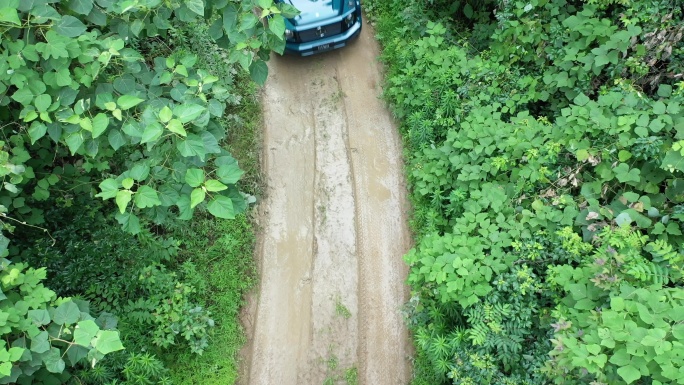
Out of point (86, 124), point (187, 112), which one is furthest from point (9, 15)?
point (187, 112)

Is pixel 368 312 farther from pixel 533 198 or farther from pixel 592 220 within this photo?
pixel 592 220

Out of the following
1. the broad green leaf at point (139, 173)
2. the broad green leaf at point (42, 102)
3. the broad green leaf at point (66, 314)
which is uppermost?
the broad green leaf at point (42, 102)

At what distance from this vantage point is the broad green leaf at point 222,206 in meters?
4.03

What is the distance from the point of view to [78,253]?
6695 millimetres

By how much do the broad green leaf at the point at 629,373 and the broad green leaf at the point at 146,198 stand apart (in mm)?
4126

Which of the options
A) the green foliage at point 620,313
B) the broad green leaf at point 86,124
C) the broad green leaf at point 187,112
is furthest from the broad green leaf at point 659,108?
the broad green leaf at point 86,124

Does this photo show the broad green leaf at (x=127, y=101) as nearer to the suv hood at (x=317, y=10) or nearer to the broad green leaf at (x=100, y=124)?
the broad green leaf at (x=100, y=124)

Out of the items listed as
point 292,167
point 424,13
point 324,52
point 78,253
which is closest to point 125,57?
point 78,253

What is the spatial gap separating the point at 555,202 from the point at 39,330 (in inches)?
218

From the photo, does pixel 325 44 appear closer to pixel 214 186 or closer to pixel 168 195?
pixel 168 195

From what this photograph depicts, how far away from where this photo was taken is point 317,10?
28.8 ft

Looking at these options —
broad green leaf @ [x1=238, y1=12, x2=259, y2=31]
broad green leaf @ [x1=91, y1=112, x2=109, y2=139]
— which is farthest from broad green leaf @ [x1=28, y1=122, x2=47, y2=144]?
broad green leaf @ [x1=238, y1=12, x2=259, y2=31]

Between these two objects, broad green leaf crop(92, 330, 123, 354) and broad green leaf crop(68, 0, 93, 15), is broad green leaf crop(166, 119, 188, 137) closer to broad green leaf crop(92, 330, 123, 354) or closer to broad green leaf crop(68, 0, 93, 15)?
broad green leaf crop(68, 0, 93, 15)

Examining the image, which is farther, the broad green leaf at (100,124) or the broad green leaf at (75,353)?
the broad green leaf at (75,353)
